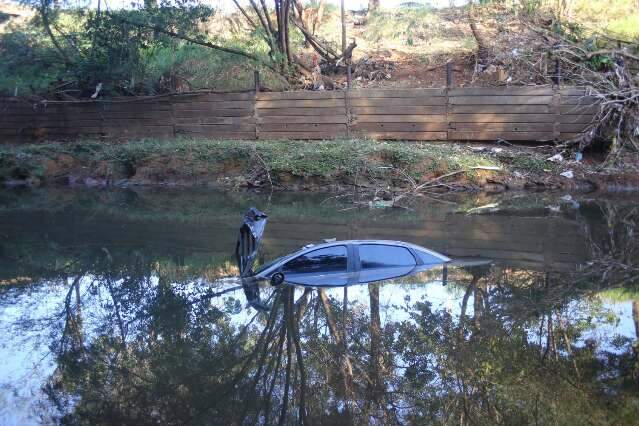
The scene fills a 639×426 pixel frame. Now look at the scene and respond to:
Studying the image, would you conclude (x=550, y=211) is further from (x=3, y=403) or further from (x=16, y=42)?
(x=16, y=42)

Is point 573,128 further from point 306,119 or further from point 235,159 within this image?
point 235,159

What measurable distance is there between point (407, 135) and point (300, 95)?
14.4ft

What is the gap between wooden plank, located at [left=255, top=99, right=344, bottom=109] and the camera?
2464 cm

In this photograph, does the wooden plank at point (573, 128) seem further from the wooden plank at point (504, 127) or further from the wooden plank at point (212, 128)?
the wooden plank at point (212, 128)

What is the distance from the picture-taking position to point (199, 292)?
33.4ft

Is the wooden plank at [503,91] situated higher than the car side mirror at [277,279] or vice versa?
the wooden plank at [503,91]

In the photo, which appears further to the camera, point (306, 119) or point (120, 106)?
point (120, 106)

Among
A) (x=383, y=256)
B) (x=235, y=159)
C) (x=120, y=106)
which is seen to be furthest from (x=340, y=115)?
(x=383, y=256)

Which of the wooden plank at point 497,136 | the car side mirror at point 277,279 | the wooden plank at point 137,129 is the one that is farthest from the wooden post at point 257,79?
the car side mirror at point 277,279

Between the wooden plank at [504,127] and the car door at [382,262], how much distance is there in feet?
44.5

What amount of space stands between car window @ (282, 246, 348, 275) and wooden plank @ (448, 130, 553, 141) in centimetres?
1440

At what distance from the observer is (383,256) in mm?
10547

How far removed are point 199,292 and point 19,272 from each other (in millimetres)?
4161

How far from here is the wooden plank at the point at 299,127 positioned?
24812 mm
